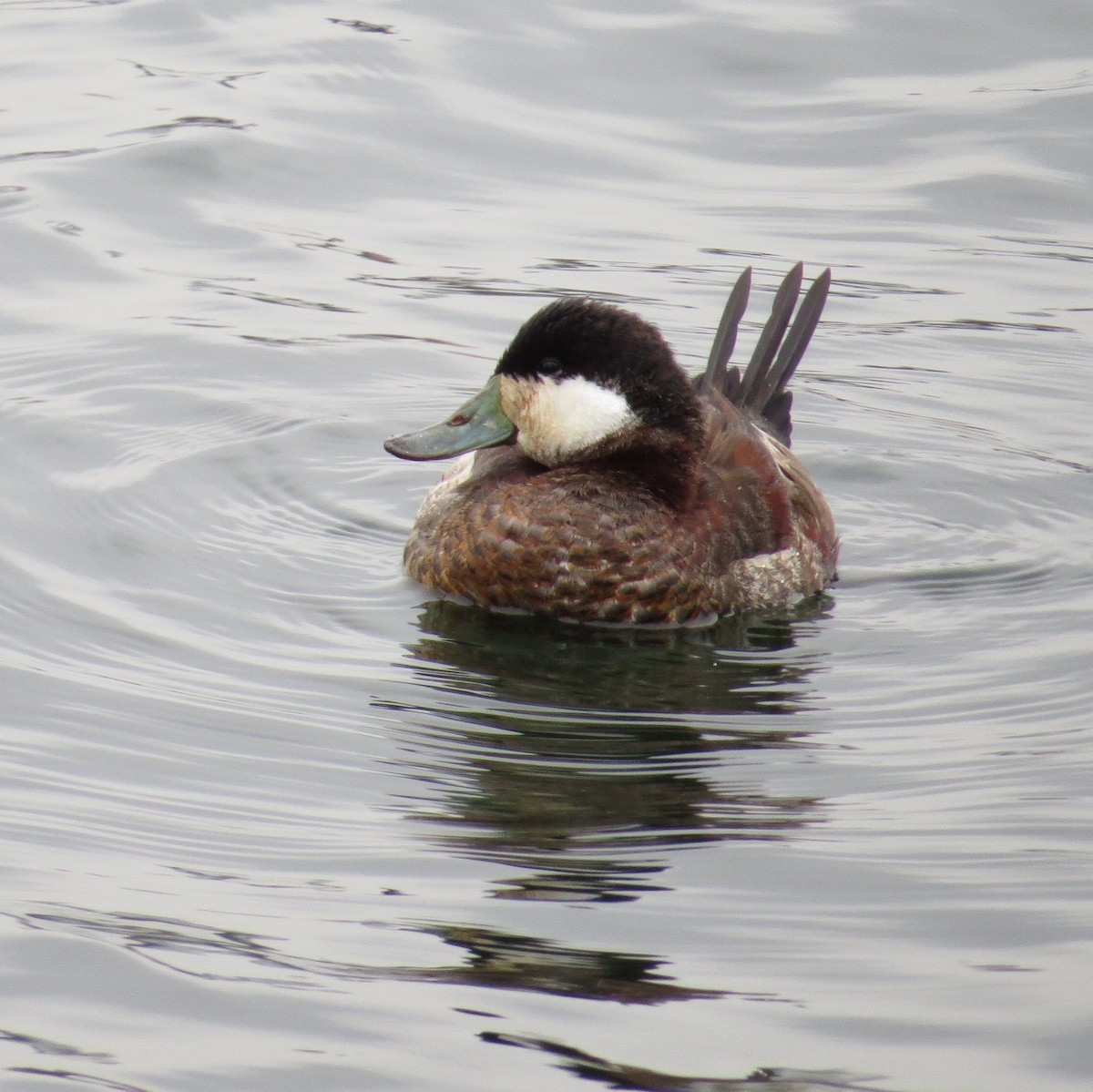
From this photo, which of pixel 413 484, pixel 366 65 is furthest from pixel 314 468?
pixel 366 65

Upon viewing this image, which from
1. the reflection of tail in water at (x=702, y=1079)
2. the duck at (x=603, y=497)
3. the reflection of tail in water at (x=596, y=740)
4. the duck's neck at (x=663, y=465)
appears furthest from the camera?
the duck's neck at (x=663, y=465)

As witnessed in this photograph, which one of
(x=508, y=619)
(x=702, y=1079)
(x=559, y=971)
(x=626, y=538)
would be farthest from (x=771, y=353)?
(x=702, y=1079)

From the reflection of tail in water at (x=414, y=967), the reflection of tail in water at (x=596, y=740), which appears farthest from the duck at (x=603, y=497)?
the reflection of tail in water at (x=414, y=967)

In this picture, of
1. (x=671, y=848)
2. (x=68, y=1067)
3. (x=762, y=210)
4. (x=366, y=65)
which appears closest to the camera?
(x=68, y=1067)

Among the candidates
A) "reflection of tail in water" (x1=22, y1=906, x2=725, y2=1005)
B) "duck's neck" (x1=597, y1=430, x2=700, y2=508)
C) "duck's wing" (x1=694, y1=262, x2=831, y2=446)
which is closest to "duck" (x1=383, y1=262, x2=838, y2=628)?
"duck's neck" (x1=597, y1=430, x2=700, y2=508)

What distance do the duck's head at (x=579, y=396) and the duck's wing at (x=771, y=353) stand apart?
1.19 meters

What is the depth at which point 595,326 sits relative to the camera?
6.67 m

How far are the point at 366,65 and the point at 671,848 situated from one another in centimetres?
935

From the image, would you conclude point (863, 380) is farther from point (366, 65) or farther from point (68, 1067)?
point (68, 1067)

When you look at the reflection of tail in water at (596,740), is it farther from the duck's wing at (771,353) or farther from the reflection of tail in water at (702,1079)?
the duck's wing at (771,353)

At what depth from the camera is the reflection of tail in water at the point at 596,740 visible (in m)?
4.92

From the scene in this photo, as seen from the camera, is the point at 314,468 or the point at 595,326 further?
the point at 314,468

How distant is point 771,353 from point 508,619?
6.51 feet

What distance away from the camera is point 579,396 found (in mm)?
6777
